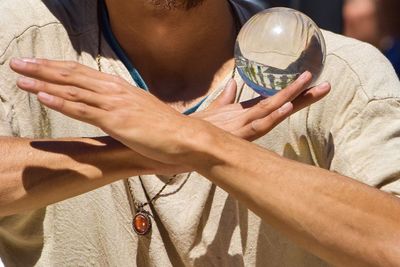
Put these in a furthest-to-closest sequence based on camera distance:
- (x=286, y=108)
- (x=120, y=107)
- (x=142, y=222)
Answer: (x=142, y=222) → (x=286, y=108) → (x=120, y=107)

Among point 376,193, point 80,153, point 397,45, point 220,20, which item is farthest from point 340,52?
point 397,45

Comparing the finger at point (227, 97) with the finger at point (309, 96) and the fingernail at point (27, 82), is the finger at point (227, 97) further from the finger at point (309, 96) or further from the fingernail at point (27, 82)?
the fingernail at point (27, 82)

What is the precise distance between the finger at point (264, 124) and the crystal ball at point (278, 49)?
3.9 inches

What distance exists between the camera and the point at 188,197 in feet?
11.8

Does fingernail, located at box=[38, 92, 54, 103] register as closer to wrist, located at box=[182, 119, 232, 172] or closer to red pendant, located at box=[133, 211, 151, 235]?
wrist, located at box=[182, 119, 232, 172]

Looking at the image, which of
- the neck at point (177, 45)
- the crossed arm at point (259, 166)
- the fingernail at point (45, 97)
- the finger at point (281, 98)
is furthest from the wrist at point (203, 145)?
the neck at point (177, 45)

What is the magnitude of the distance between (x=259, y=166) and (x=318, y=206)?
186 millimetres

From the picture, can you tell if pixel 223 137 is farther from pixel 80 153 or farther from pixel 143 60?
pixel 143 60

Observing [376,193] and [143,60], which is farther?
[143,60]

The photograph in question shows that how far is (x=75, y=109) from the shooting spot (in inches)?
118

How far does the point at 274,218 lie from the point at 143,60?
2.73 feet

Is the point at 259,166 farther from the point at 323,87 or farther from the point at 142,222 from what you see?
the point at 142,222

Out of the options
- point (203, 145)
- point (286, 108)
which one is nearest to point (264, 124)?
point (286, 108)

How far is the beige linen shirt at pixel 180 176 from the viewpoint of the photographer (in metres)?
3.54
